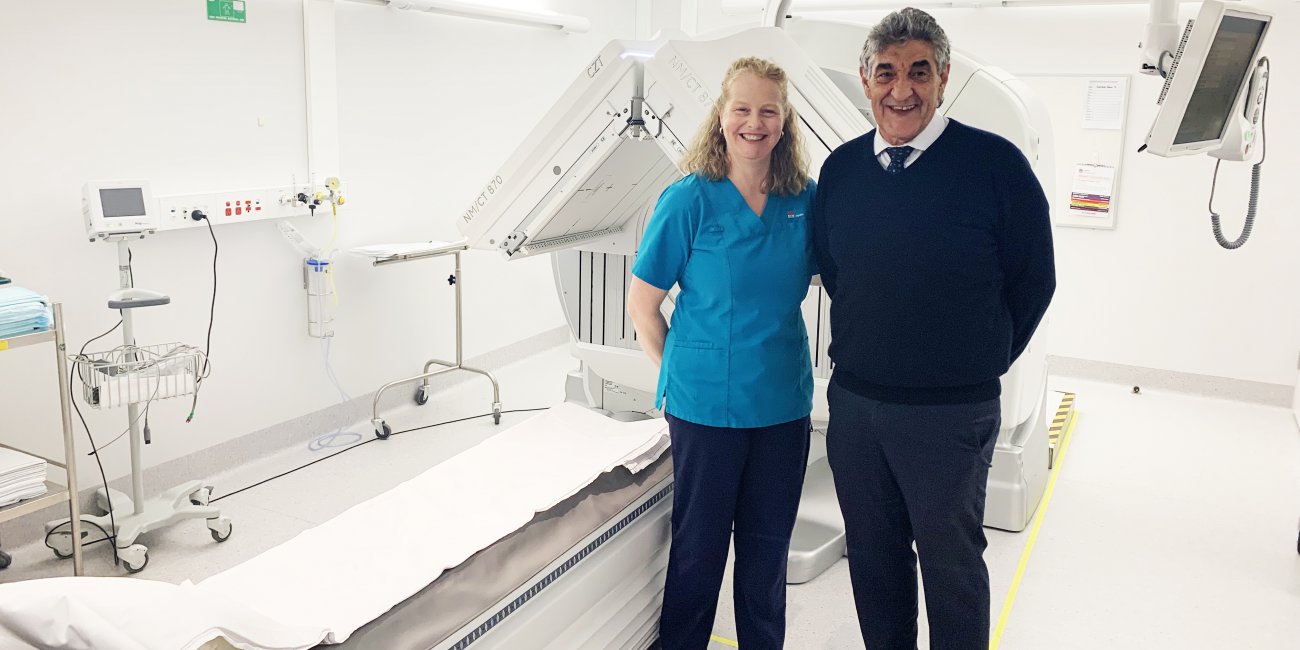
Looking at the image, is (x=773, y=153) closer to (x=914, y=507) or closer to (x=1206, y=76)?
(x=914, y=507)

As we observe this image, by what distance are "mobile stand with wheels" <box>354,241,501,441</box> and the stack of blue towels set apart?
4.63ft

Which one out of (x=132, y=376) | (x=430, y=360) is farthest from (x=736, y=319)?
(x=430, y=360)

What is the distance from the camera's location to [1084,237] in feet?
17.2

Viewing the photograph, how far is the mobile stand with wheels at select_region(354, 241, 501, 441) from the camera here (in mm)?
4078

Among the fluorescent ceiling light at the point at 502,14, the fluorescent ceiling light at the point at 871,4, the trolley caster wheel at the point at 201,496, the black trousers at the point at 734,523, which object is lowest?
the trolley caster wheel at the point at 201,496

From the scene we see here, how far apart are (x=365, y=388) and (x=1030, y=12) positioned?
3929mm

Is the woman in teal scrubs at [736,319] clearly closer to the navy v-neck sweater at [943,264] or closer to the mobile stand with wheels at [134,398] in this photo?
the navy v-neck sweater at [943,264]

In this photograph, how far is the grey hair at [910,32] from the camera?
1858mm

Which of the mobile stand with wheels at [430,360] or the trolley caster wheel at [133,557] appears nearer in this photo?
the trolley caster wheel at [133,557]

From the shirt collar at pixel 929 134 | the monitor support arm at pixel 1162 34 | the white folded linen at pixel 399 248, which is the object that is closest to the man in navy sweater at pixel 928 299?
the shirt collar at pixel 929 134


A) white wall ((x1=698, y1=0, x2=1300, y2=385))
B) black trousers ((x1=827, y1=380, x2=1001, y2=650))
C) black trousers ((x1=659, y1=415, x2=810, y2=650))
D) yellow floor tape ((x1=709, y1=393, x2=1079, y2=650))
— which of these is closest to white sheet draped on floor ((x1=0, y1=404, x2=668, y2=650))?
black trousers ((x1=659, y1=415, x2=810, y2=650))

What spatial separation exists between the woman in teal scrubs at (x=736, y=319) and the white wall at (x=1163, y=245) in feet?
10.0

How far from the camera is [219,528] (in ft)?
10.5

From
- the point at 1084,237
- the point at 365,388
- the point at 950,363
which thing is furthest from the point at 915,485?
the point at 1084,237
